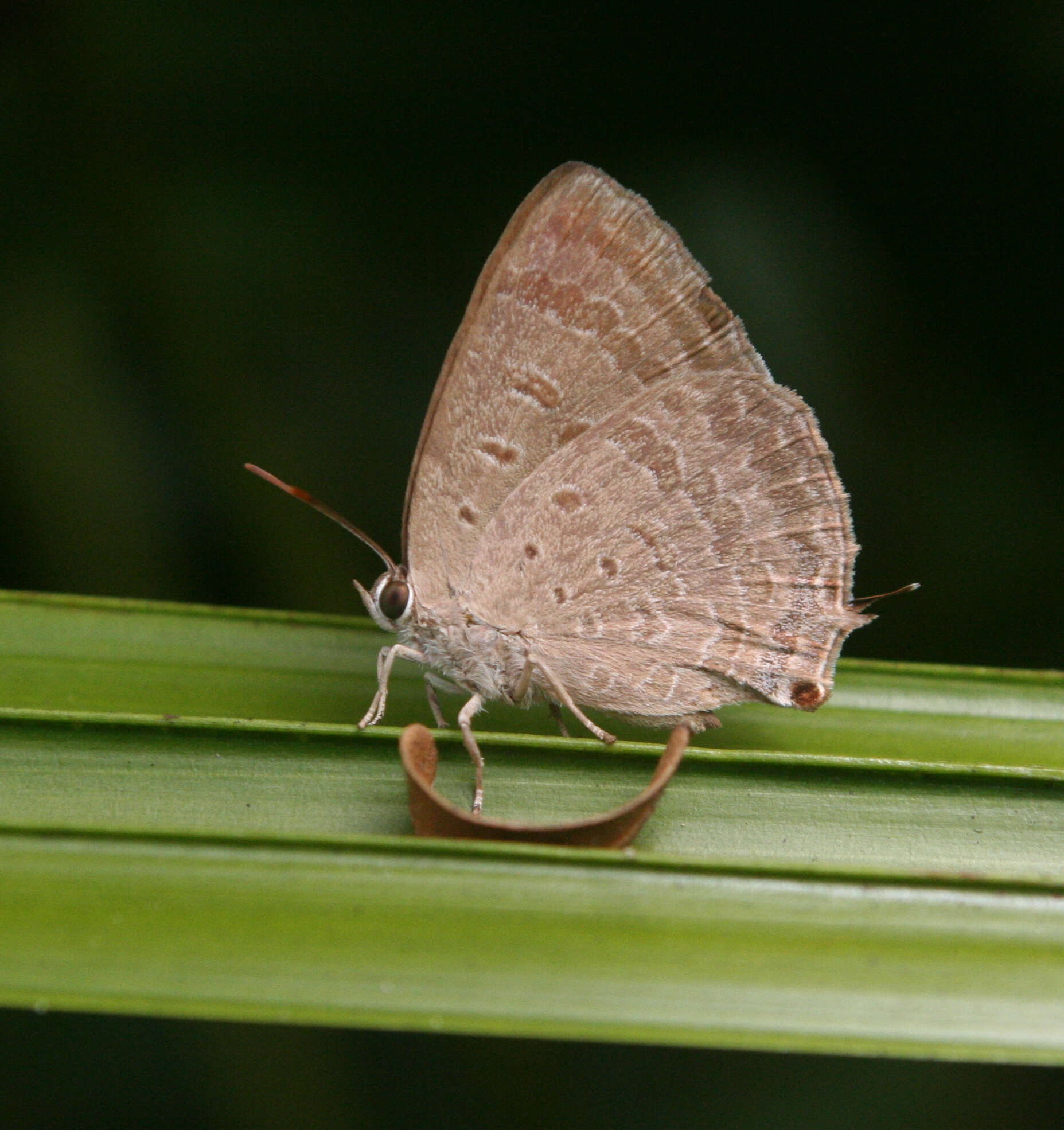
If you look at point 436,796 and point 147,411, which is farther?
point 147,411

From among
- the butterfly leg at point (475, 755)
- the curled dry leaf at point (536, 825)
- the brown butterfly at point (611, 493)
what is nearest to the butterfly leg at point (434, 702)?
the brown butterfly at point (611, 493)

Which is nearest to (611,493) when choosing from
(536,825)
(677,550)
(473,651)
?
(677,550)

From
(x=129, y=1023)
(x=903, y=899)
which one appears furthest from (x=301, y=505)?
(x=903, y=899)

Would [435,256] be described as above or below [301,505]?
above

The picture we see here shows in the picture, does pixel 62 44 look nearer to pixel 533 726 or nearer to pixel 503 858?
pixel 533 726

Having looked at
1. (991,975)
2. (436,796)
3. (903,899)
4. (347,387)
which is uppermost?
(347,387)

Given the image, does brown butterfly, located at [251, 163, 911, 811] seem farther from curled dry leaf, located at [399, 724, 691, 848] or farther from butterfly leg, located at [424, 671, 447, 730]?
curled dry leaf, located at [399, 724, 691, 848]

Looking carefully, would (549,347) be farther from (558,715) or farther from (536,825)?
(536,825)
